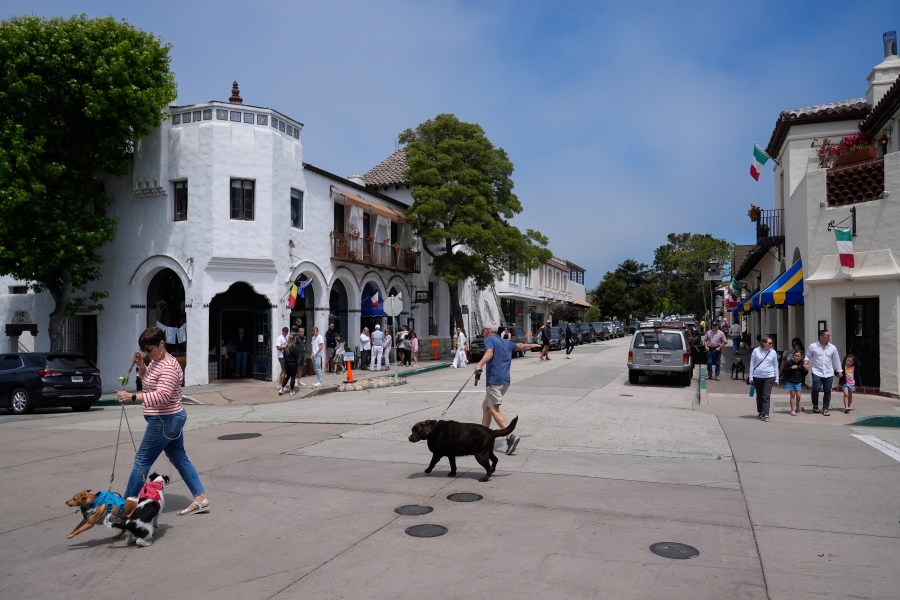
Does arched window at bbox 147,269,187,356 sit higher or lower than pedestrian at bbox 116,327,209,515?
higher

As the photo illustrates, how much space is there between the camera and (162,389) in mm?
5945

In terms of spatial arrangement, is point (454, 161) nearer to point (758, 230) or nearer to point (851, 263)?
point (758, 230)

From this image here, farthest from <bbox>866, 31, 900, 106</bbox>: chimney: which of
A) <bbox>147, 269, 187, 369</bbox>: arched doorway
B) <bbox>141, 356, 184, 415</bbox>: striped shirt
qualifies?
<bbox>147, 269, 187, 369</bbox>: arched doorway

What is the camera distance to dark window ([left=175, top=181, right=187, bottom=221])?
2250 centimetres

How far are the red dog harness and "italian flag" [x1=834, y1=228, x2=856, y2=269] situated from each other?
662 inches

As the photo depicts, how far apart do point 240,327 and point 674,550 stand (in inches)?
819

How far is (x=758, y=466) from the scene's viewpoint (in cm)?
873

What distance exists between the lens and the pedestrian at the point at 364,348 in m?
26.7

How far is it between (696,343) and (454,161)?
14.6 metres

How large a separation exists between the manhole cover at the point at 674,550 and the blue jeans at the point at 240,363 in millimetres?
20329

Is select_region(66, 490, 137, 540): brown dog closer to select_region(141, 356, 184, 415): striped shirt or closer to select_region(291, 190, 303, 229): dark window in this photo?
select_region(141, 356, 184, 415): striped shirt

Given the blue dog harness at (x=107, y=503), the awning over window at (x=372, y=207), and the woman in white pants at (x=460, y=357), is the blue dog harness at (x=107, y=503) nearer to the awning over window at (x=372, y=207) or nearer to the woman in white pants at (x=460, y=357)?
the awning over window at (x=372, y=207)

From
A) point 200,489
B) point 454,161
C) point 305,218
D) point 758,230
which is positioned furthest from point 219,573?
point 454,161

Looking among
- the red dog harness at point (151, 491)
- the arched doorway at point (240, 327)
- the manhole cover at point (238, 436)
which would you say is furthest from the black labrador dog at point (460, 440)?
the arched doorway at point (240, 327)
